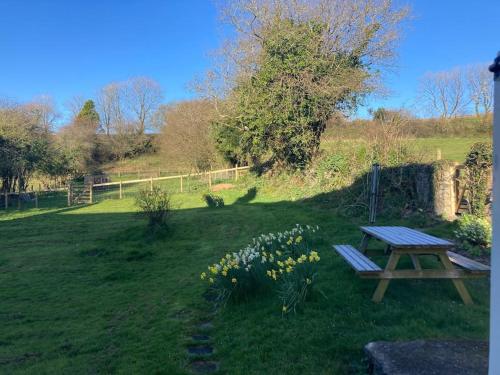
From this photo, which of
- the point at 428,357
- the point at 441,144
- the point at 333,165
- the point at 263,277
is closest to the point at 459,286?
the point at 428,357

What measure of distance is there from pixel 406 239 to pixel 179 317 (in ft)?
9.71

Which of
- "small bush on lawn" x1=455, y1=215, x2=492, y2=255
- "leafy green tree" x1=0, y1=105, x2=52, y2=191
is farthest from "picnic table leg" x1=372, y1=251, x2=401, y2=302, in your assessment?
"leafy green tree" x1=0, y1=105, x2=52, y2=191

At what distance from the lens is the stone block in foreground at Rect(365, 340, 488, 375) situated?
273 centimetres

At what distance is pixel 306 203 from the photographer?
13.3m

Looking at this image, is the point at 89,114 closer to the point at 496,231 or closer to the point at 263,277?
the point at 263,277

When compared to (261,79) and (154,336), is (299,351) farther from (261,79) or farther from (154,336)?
(261,79)

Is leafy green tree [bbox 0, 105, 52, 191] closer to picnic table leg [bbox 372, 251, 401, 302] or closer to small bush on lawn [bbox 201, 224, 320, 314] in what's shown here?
small bush on lawn [bbox 201, 224, 320, 314]

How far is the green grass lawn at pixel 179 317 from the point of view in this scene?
11.5ft

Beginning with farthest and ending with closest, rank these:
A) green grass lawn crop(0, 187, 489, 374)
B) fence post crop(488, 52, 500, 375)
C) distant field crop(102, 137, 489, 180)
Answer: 1. distant field crop(102, 137, 489, 180)
2. green grass lawn crop(0, 187, 489, 374)
3. fence post crop(488, 52, 500, 375)

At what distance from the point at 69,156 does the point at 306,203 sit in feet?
82.9

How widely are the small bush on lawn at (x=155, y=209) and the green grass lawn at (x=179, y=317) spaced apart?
1.49m

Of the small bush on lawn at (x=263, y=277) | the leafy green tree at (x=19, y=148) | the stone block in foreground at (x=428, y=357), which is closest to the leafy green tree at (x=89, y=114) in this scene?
the leafy green tree at (x=19, y=148)

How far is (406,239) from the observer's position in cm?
436

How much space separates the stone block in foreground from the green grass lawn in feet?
0.71
